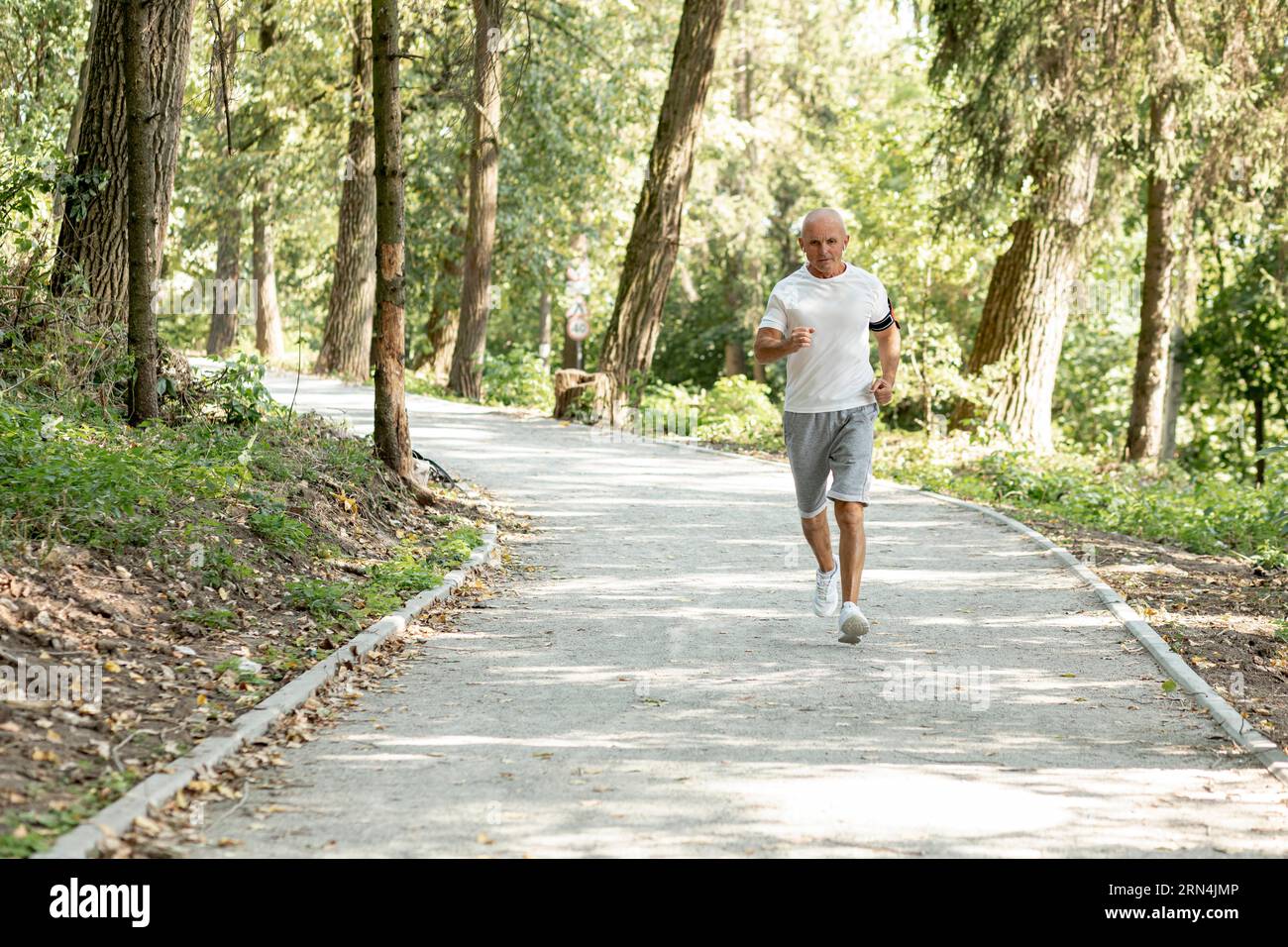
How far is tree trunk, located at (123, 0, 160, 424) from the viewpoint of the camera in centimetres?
1033

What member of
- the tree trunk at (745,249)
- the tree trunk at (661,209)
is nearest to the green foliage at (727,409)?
the tree trunk at (661,209)

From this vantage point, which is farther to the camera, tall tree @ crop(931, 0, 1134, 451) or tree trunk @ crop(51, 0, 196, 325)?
tall tree @ crop(931, 0, 1134, 451)

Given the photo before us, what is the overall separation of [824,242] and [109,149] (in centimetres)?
654

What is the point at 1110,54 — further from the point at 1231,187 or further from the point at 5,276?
the point at 5,276

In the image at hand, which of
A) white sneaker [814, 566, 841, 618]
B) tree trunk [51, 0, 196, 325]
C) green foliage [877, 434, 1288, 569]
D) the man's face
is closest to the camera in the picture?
the man's face

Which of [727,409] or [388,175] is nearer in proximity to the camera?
[388,175]

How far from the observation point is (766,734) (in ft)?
20.9

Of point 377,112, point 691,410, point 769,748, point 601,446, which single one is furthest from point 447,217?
point 769,748

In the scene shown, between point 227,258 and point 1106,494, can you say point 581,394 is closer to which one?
point 1106,494

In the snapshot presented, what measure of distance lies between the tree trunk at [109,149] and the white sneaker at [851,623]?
21.1 feet

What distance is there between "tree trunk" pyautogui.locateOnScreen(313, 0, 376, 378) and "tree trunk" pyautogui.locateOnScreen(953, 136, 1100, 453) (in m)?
11.9

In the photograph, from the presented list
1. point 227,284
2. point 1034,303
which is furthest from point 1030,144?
point 227,284

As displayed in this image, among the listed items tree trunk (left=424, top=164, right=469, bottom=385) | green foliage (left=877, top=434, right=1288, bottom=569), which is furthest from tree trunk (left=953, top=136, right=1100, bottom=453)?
tree trunk (left=424, top=164, right=469, bottom=385)

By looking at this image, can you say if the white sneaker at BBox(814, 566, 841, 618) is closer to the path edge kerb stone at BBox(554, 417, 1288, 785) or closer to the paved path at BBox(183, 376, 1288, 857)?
the paved path at BBox(183, 376, 1288, 857)
